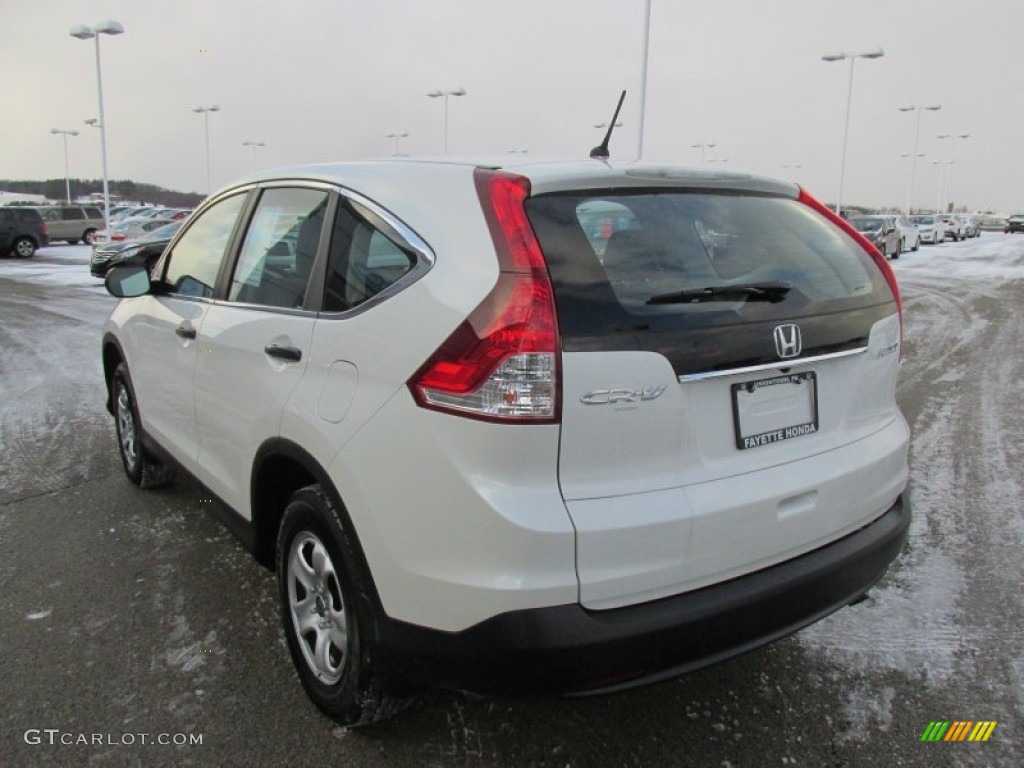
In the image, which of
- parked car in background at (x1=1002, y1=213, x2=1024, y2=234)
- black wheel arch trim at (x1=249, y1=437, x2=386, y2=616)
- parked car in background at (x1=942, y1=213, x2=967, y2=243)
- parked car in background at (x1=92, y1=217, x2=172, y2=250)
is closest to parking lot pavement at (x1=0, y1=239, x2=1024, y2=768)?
black wheel arch trim at (x1=249, y1=437, x2=386, y2=616)

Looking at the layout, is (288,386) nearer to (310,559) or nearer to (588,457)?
(310,559)

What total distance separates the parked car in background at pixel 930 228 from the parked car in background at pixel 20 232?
40.1m

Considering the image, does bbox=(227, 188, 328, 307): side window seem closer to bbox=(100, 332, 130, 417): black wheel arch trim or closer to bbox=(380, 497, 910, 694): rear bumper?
bbox=(380, 497, 910, 694): rear bumper

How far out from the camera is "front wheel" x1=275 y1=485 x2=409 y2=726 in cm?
226

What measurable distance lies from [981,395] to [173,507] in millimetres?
6522

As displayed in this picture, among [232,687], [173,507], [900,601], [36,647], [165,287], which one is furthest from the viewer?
[173,507]

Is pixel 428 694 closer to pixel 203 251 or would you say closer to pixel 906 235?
pixel 203 251

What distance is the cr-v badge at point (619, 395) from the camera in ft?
6.33

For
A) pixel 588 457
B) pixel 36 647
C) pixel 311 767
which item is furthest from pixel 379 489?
pixel 36 647

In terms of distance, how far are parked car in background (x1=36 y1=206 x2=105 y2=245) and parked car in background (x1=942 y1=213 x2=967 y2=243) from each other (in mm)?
46591

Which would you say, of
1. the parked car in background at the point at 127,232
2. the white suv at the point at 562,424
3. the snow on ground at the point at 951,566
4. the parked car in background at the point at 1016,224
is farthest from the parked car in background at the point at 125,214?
the parked car in background at the point at 1016,224

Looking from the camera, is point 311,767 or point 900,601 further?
point 900,601

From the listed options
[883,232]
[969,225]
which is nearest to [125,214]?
[883,232]

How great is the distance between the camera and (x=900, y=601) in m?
3.33
